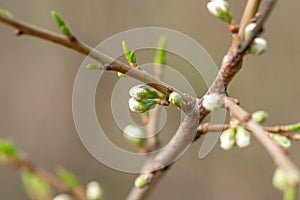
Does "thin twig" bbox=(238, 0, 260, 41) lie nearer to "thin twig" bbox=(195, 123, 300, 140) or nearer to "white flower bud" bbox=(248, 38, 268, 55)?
"white flower bud" bbox=(248, 38, 268, 55)

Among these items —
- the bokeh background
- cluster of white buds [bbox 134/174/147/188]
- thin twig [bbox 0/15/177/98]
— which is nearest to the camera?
thin twig [bbox 0/15/177/98]

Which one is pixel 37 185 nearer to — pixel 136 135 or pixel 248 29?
pixel 136 135

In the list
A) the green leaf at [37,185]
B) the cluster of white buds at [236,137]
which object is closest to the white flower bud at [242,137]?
the cluster of white buds at [236,137]

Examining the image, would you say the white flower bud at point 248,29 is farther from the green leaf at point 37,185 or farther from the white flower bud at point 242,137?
the green leaf at point 37,185

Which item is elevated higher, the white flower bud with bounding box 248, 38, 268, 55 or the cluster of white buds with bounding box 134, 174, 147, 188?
the white flower bud with bounding box 248, 38, 268, 55

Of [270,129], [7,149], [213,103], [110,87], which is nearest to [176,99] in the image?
[213,103]

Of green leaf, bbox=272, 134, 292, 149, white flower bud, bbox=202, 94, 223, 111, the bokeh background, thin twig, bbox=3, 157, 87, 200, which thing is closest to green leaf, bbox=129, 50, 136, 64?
white flower bud, bbox=202, 94, 223, 111
